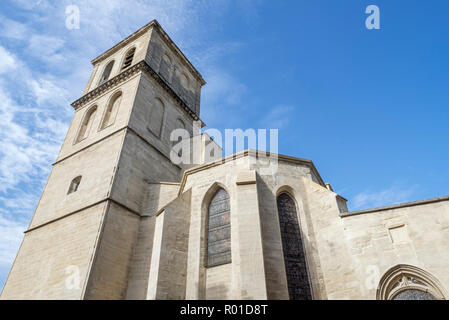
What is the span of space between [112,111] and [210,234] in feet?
29.4

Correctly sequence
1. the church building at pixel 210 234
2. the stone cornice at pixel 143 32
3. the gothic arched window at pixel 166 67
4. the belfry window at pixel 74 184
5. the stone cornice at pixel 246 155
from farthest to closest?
the stone cornice at pixel 143 32, the gothic arched window at pixel 166 67, the belfry window at pixel 74 184, the stone cornice at pixel 246 155, the church building at pixel 210 234

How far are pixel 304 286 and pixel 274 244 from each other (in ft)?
4.30

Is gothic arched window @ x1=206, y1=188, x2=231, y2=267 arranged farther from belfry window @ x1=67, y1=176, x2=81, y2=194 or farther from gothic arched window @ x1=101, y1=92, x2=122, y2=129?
gothic arched window @ x1=101, y1=92, x2=122, y2=129

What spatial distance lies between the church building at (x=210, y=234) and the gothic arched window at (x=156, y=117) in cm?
50

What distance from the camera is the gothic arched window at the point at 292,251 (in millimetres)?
8359

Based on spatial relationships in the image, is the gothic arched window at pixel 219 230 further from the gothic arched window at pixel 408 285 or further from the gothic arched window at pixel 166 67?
the gothic arched window at pixel 166 67

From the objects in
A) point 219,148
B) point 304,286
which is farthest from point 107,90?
point 304,286

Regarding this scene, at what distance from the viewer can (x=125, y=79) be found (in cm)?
1608

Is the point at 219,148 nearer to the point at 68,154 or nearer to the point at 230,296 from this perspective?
the point at 68,154

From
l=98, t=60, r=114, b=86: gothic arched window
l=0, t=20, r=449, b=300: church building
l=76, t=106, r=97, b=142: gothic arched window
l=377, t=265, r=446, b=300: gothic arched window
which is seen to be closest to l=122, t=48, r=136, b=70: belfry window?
l=98, t=60, r=114, b=86: gothic arched window

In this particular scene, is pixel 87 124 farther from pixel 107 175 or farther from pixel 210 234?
pixel 210 234

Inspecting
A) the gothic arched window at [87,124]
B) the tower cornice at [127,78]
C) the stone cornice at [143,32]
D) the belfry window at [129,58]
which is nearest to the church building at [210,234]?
the gothic arched window at [87,124]
